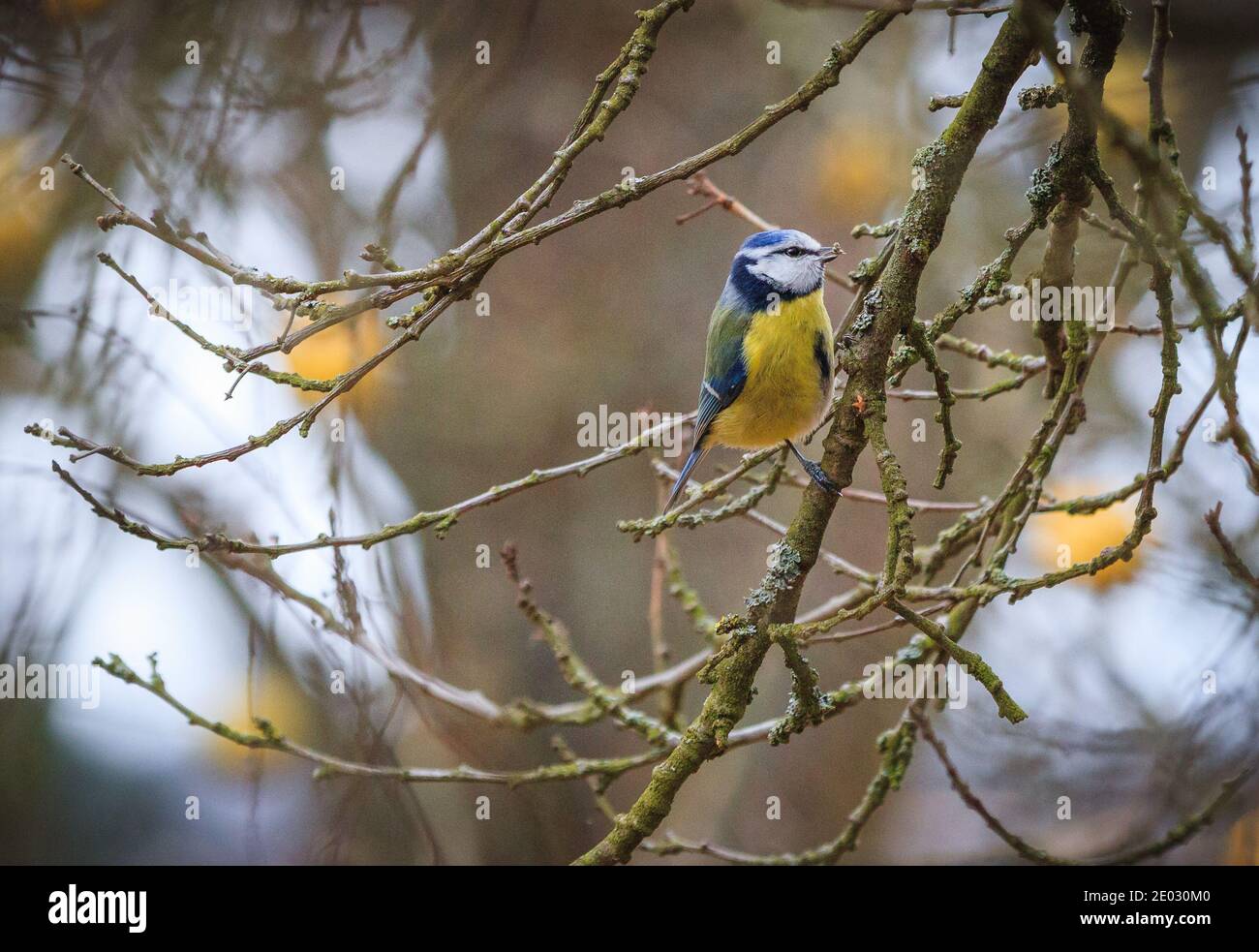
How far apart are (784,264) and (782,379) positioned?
29cm

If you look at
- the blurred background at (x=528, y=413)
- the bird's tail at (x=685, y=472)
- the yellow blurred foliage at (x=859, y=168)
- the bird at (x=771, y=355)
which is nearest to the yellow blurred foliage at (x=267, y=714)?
the blurred background at (x=528, y=413)

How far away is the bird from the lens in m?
2.35

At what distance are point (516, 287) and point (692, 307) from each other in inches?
36.7

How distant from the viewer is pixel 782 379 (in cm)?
236

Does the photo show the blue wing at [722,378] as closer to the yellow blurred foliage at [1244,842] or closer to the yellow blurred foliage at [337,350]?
the yellow blurred foliage at [337,350]

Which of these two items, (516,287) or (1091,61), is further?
(516,287)

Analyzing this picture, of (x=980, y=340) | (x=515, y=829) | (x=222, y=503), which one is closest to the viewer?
(x=222, y=503)

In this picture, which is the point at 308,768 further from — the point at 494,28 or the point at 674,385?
the point at 494,28

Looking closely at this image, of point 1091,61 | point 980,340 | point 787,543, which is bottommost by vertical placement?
point 787,543

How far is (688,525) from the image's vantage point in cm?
213

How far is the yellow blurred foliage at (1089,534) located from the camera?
11.2 ft

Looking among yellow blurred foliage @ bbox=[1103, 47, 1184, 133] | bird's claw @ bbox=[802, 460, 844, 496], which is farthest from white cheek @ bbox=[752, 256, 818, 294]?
yellow blurred foliage @ bbox=[1103, 47, 1184, 133]

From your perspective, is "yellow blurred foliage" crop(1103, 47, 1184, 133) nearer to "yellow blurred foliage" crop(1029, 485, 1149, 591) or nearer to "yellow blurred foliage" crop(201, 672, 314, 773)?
"yellow blurred foliage" crop(1029, 485, 1149, 591)
